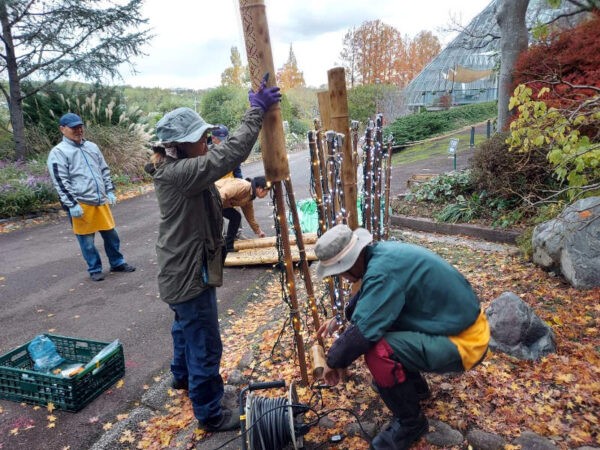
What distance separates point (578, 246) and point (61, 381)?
4977mm

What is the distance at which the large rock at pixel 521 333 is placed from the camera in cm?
319

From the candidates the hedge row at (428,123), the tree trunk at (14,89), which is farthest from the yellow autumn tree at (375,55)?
the tree trunk at (14,89)

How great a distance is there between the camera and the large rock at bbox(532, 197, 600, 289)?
414 cm

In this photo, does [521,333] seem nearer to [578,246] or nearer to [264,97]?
[578,246]

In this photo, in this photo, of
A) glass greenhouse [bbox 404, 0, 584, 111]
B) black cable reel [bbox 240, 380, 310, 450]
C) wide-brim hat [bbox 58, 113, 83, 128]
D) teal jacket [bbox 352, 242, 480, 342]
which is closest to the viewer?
teal jacket [bbox 352, 242, 480, 342]

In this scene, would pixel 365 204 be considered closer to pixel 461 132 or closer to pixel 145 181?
pixel 145 181

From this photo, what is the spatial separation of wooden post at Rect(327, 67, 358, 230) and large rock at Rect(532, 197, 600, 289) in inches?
84.6

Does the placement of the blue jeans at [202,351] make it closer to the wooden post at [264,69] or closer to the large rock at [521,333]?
the wooden post at [264,69]

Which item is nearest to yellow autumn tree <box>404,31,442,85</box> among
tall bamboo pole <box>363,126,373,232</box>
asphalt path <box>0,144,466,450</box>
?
asphalt path <box>0,144,466,450</box>

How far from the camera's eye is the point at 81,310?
5133 mm

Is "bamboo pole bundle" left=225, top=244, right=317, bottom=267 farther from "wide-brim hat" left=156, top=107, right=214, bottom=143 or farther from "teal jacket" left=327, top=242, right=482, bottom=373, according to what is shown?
"teal jacket" left=327, top=242, right=482, bottom=373

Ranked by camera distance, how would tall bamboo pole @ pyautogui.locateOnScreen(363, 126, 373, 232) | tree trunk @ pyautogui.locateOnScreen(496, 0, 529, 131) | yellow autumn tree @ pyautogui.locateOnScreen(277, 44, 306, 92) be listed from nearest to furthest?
1. tall bamboo pole @ pyautogui.locateOnScreen(363, 126, 373, 232)
2. tree trunk @ pyautogui.locateOnScreen(496, 0, 529, 131)
3. yellow autumn tree @ pyautogui.locateOnScreen(277, 44, 306, 92)

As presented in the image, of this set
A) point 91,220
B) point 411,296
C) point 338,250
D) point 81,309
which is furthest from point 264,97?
point 91,220

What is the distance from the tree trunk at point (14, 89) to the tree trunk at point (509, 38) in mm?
12669
